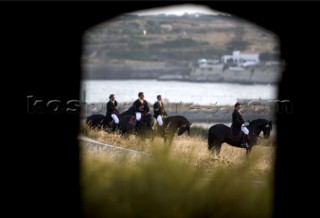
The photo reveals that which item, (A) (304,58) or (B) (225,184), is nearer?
(A) (304,58)

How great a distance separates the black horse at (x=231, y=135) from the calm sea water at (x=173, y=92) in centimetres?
1402

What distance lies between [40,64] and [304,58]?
8.22 feet

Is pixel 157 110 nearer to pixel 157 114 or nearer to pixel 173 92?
pixel 157 114

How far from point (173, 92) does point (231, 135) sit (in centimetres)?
3075

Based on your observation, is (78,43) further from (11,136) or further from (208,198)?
(208,198)

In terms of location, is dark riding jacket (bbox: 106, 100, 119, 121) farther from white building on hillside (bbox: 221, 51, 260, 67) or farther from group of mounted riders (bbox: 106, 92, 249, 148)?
white building on hillside (bbox: 221, 51, 260, 67)

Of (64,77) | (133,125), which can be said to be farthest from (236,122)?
(64,77)

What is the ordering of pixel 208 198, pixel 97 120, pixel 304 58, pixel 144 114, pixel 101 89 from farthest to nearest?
pixel 101 89
pixel 97 120
pixel 144 114
pixel 208 198
pixel 304 58

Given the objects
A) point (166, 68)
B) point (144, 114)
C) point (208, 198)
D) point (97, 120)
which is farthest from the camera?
point (166, 68)

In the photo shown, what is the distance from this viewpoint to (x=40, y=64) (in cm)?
830

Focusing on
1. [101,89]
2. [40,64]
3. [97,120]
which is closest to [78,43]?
[40,64]

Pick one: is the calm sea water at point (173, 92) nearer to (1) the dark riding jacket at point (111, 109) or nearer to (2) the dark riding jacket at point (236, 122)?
(1) the dark riding jacket at point (111, 109)

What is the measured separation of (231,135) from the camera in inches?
744

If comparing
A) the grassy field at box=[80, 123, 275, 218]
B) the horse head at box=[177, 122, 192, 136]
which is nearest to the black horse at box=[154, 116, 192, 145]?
the horse head at box=[177, 122, 192, 136]
